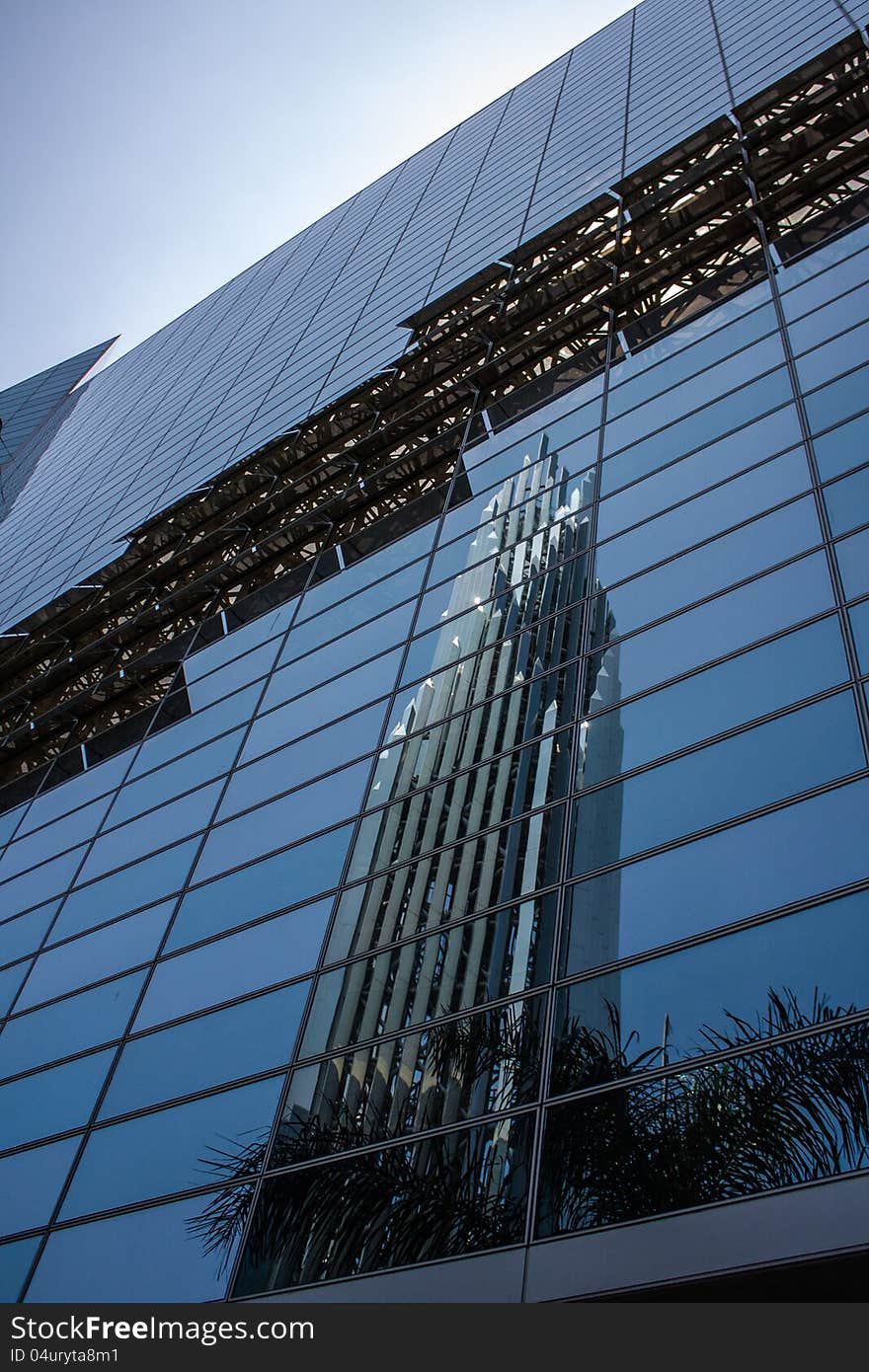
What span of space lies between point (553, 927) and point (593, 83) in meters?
33.3

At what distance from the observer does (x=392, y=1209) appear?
9922 millimetres

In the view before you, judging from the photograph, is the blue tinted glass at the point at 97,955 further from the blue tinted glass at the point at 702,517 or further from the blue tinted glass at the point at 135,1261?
the blue tinted glass at the point at 702,517

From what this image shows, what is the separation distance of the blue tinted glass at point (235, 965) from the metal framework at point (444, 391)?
783cm

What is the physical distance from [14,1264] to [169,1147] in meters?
2.17

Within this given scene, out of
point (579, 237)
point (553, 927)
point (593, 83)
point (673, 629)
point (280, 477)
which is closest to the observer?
point (553, 927)

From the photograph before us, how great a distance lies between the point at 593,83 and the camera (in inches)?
1433

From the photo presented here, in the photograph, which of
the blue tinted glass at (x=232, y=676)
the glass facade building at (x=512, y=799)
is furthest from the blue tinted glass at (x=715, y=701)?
the blue tinted glass at (x=232, y=676)

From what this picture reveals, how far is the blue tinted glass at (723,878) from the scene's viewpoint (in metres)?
9.38

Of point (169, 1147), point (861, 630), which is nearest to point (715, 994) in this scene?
point (861, 630)

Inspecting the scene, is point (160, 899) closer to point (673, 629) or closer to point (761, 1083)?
point (673, 629)

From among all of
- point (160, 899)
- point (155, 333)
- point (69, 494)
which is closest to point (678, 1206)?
point (160, 899)

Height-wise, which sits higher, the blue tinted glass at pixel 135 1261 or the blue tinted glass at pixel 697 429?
the blue tinted glass at pixel 697 429

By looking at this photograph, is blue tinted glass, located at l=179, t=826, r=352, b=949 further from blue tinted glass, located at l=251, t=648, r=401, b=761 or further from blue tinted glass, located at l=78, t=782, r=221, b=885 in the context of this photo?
blue tinted glass, located at l=251, t=648, r=401, b=761

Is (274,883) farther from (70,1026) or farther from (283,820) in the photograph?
(70,1026)
